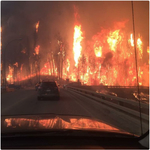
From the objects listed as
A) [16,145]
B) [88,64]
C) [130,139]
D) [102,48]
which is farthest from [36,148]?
[88,64]

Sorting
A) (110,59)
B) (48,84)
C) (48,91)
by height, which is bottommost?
(48,91)

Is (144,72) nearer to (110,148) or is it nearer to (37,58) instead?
(110,148)

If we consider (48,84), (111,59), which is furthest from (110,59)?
(48,84)

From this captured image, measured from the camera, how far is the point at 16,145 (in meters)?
3.02

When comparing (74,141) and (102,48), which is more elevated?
(102,48)

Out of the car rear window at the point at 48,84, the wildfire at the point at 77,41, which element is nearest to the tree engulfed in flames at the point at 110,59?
the wildfire at the point at 77,41

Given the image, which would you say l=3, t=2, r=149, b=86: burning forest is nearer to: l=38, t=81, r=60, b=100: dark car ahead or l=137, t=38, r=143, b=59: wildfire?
l=137, t=38, r=143, b=59: wildfire

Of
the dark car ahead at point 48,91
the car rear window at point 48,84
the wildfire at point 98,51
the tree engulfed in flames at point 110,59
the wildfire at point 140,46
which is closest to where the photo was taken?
the dark car ahead at point 48,91

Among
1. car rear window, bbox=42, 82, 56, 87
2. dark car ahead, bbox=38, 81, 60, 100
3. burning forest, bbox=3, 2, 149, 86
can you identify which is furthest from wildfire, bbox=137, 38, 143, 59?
dark car ahead, bbox=38, 81, 60, 100

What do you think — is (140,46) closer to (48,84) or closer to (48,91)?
(48,84)

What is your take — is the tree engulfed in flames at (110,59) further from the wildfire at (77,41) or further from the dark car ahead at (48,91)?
the dark car ahead at (48,91)

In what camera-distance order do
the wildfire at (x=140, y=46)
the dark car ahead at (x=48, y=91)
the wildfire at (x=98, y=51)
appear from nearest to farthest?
1. the dark car ahead at (x=48, y=91)
2. the wildfire at (x=140, y=46)
3. the wildfire at (x=98, y=51)

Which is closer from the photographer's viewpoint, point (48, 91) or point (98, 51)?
point (48, 91)

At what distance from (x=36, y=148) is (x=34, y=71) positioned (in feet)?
395
